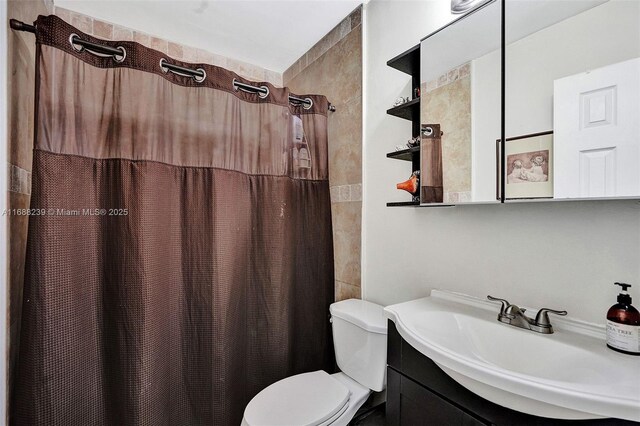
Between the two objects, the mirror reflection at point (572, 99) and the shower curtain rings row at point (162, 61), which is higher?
the shower curtain rings row at point (162, 61)

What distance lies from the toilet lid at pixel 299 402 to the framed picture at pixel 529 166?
1054 mm

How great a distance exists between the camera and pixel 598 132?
2.77ft

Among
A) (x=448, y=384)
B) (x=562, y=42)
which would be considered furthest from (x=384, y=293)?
(x=562, y=42)

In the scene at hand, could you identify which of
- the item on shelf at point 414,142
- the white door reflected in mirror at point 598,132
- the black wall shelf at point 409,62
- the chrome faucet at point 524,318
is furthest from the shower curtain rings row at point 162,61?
the chrome faucet at point 524,318

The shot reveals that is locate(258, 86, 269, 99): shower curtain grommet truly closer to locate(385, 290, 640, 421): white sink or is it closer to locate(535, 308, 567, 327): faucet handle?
locate(385, 290, 640, 421): white sink

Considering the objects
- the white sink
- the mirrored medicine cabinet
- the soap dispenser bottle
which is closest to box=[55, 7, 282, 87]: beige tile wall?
the mirrored medicine cabinet

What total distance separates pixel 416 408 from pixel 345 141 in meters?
1.39

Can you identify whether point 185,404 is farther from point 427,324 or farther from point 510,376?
point 510,376

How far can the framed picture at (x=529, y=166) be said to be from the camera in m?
0.95

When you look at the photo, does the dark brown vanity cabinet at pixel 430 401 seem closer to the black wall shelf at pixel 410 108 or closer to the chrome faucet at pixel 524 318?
the chrome faucet at pixel 524 318

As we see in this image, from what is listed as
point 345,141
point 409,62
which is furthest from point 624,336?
point 345,141

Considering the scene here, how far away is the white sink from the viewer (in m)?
0.59

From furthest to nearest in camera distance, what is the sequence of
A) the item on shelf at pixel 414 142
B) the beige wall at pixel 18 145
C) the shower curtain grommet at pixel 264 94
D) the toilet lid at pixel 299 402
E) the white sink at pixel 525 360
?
the shower curtain grommet at pixel 264 94
the item on shelf at pixel 414 142
the toilet lid at pixel 299 402
the beige wall at pixel 18 145
the white sink at pixel 525 360

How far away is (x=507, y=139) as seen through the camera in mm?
1048
